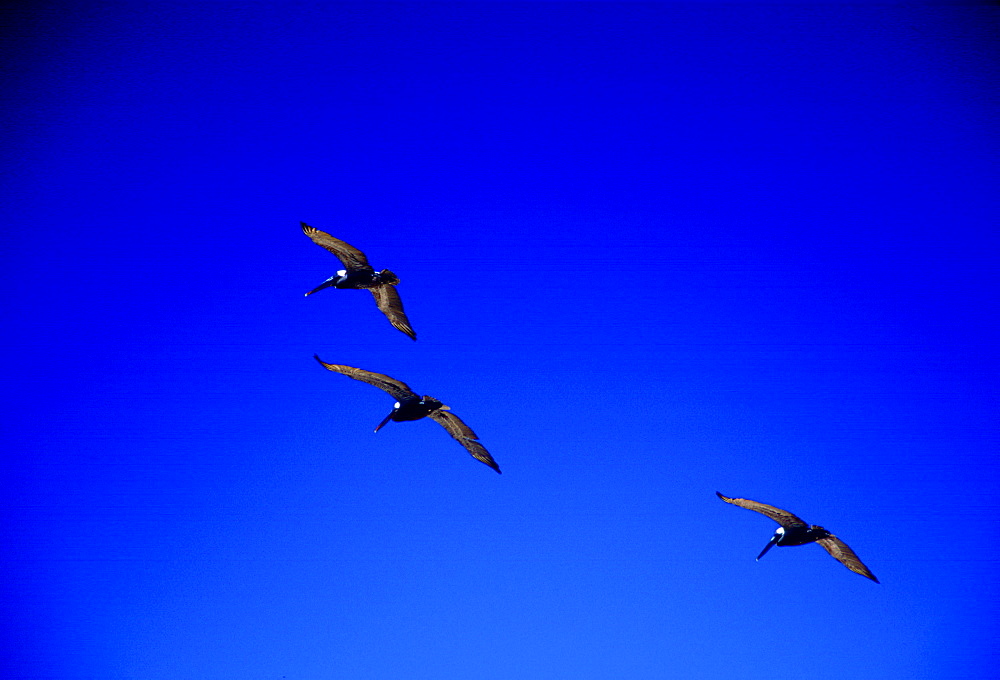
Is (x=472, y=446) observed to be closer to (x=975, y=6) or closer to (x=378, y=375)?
(x=378, y=375)

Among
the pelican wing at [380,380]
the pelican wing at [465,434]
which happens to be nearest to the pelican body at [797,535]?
the pelican wing at [465,434]

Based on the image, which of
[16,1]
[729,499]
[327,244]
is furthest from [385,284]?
[16,1]

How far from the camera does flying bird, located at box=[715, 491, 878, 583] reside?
43.4ft

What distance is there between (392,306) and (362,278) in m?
0.81

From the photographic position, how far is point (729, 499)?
483 inches

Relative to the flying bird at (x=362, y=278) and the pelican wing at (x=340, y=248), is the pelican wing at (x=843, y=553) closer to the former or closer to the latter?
the flying bird at (x=362, y=278)

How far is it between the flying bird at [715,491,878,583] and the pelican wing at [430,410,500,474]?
4711 millimetres

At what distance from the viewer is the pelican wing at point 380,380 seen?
10812 mm

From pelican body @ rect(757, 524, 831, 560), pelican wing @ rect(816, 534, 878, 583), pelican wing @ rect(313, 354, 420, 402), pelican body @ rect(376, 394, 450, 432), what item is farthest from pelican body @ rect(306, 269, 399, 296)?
pelican wing @ rect(816, 534, 878, 583)

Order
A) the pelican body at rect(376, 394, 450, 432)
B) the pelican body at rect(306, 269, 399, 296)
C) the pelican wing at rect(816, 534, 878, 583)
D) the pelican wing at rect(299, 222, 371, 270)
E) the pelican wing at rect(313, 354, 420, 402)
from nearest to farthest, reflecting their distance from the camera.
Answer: the pelican wing at rect(313, 354, 420, 402), the pelican wing at rect(299, 222, 371, 270), the pelican body at rect(306, 269, 399, 296), the pelican body at rect(376, 394, 450, 432), the pelican wing at rect(816, 534, 878, 583)

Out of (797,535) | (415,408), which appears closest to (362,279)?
(415,408)

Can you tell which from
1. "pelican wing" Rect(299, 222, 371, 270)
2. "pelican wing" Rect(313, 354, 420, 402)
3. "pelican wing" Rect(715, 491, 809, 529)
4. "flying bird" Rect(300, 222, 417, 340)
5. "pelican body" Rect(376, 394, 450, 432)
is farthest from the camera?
"pelican wing" Rect(715, 491, 809, 529)

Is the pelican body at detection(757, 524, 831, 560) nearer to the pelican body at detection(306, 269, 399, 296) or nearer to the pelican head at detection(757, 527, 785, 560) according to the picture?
the pelican head at detection(757, 527, 785, 560)

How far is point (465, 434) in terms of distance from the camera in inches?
505
